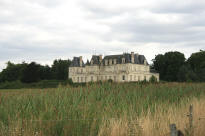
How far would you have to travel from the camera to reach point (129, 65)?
245 feet


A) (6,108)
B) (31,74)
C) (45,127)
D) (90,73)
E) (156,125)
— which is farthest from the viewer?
(90,73)

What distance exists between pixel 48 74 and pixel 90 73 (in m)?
10.3

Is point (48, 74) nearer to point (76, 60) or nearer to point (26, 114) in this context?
point (76, 60)

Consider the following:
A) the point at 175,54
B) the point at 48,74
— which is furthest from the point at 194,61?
the point at 48,74

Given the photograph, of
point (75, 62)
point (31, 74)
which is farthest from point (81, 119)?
point (75, 62)

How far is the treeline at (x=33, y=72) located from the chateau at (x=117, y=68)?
2550 millimetres

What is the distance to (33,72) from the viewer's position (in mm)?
65438

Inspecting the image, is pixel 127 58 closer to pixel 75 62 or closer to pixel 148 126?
pixel 75 62

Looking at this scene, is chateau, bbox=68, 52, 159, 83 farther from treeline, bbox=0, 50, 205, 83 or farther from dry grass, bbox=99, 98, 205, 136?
dry grass, bbox=99, 98, 205, 136

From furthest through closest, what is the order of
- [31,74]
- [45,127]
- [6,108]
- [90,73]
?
[90,73], [31,74], [6,108], [45,127]

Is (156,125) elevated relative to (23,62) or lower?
lower

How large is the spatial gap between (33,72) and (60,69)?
55.6ft

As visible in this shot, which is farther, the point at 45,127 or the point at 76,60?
the point at 76,60

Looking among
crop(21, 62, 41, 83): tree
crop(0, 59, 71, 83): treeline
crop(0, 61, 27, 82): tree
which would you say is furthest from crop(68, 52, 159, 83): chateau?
crop(21, 62, 41, 83): tree
